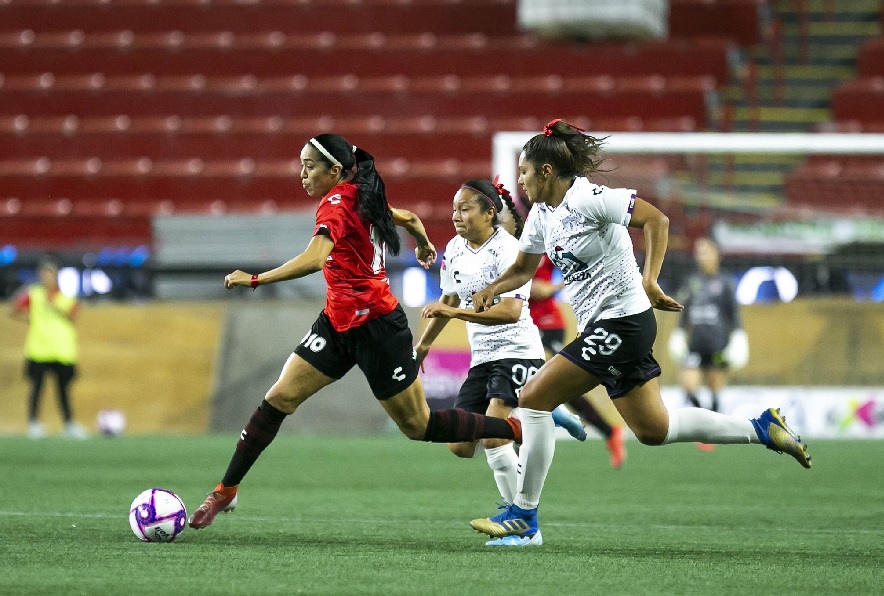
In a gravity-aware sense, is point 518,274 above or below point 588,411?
above

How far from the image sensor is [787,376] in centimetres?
1698

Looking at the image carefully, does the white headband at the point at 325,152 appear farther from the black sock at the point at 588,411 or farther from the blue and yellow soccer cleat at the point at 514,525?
the black sock at the point at 588,411

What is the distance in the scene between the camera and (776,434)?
7148 millimetres

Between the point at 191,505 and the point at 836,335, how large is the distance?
34.3 feet

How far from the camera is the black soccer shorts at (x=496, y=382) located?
26.2ft

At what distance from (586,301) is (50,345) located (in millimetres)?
10835

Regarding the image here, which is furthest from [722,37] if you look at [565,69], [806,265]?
[806,265]

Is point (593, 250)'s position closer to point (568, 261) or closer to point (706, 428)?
point (568, 261)

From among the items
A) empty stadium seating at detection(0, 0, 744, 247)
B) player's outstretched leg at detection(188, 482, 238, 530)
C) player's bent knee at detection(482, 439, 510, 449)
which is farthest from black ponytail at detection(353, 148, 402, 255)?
empty stadium seating at detection(0, 0, 744, 247)

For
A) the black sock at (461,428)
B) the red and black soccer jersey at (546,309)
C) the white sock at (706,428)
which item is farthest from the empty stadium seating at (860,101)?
the black sock at (461,428)

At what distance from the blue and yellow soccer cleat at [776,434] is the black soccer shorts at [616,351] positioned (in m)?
0.74

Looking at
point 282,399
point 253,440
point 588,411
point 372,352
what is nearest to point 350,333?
point 372,352

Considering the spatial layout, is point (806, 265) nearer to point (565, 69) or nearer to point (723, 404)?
point (723, 404)

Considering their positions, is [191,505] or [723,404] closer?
[191,505]
